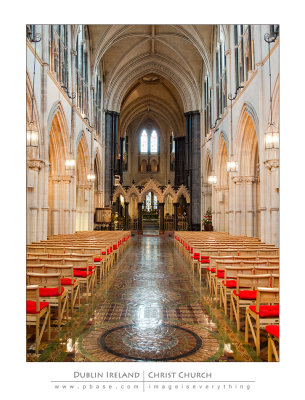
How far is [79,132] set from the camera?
2059 cm

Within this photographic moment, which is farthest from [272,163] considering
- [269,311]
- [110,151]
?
[110,151]

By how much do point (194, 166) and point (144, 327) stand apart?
26723mm

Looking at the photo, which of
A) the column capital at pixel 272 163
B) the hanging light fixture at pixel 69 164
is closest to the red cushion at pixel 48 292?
the column capital at pixel 272 163

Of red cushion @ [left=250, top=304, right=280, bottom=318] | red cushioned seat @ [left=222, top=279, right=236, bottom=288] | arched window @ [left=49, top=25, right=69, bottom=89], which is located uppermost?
arched window @ [left=49, top=25, right=69, bottom=89]

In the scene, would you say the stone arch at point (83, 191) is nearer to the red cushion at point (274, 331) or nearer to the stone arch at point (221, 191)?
the stone arch at point (221, 191)

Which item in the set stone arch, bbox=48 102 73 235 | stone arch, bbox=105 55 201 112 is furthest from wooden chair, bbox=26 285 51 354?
stone arch, bbox=105 55 201 112

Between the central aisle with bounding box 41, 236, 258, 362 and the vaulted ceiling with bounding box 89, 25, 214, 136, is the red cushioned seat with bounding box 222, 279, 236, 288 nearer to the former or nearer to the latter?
the central aisle with bounding box 41, 236, 258, 362

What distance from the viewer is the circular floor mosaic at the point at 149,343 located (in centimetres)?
409

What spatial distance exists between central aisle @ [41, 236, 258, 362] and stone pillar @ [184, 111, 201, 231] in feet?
71.9

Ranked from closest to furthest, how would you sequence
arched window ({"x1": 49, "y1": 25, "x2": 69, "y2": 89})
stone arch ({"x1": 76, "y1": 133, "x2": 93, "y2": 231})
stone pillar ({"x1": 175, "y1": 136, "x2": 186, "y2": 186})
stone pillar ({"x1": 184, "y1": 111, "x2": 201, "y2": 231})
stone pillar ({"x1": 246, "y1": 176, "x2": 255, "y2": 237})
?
1. arched window ({"x1": 49, "y1": 25, "x2": 69, "y2": 89})
2. stone pillar ({"x1": 246, "y1": 176, "x2": 255, "y2": 237})
3. stone arch ({"x1": 76, "y1": 133, "x2": 93, "y2": 231})
4. stone pillar ({"x1": 184, "y1": 111, "x2": 201, "y2": 231})
5. stone pillar ({"x1": 175, "y1": 136, "x2": 186, "y2": 186})

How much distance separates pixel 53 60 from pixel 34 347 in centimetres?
1446

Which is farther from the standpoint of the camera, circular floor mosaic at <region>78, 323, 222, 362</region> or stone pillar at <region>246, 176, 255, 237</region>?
stone pillar at <region>246, 176, 255, 237</region>

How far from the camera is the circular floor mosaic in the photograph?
4.09 metres

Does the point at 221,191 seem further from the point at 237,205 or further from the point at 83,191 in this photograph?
the point at 83,191
